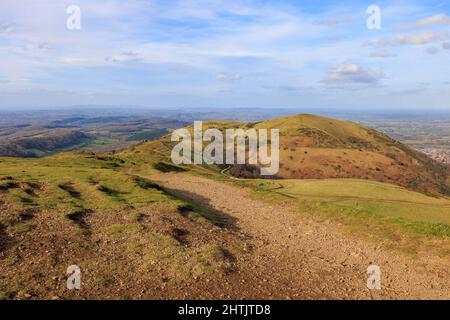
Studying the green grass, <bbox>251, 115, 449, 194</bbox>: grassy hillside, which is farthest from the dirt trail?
<bbox>251, 115, 449, 194</bbox>: grassy hillside

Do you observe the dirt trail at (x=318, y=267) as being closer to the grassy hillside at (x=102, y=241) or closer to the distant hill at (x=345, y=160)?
the grassy hillside at (x=102, y=241)

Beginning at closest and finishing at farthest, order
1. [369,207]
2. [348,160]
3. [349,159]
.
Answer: [369,207] < [348,160] < [349,159]

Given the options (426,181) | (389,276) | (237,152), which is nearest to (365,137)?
(426,181)

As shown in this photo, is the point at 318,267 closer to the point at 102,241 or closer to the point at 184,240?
the point at 184,240

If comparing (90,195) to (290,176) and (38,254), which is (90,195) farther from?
(290,176)

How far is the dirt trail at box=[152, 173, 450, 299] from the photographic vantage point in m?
18.8

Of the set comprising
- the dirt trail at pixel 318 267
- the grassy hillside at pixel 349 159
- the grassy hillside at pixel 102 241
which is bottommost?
the grassy hillside at pixel 349 159

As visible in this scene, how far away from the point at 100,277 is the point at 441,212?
95.5 ft

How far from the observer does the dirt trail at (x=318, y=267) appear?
18.8m

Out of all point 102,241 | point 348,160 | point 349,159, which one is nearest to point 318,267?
point 102,241

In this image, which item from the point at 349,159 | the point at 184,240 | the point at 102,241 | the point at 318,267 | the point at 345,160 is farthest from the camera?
the point at 349,159

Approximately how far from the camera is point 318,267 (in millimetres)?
22047

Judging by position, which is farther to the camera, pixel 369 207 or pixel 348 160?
pixel 348 160

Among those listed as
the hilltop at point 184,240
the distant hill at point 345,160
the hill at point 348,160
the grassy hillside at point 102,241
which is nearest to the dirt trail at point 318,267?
the hilltop at point 184,240
